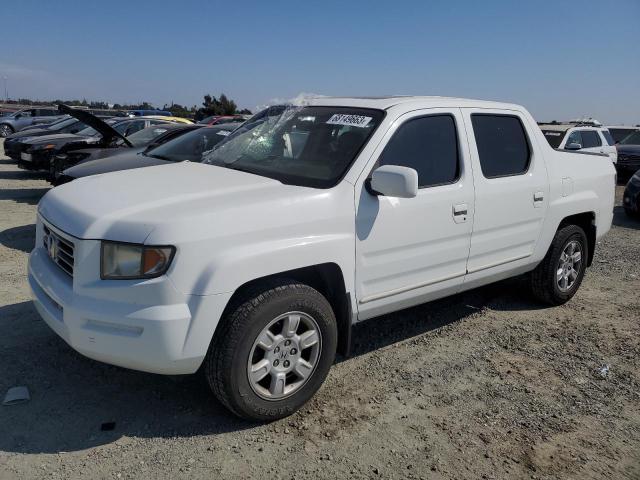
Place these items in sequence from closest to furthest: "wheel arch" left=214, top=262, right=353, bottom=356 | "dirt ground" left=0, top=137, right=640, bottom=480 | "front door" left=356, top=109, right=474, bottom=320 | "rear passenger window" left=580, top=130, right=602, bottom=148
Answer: "dirt ground" left=0, top=137, right=640, bottom=480 → "wheel arch" left=214, top=262, right=353, bottom=356 → "front door" left=356, top=109, right=474, bottom=320 → "rear passenger window" left=580, top=130, right=602, bottom=148

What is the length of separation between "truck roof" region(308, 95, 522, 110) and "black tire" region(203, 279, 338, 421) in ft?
4.77

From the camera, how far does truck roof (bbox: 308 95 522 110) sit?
3827 millimetres

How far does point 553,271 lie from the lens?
16.4 ft

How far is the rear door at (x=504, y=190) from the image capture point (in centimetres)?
409

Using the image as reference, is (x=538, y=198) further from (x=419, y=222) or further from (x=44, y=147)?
(x=44, y=147)

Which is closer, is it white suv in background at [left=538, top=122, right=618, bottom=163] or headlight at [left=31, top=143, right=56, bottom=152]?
headlight at [left=31, top=143, right=56, bottom=152]

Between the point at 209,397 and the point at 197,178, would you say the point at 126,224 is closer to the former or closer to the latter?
the point at 197,178

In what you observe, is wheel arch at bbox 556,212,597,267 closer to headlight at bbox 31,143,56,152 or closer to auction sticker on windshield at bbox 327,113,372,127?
auction sticker on windshield at bbox 327,113,372,127

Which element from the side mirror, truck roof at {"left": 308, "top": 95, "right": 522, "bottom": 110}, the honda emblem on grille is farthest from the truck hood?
truck roof at {"left": 308, "top": 95, "right": 522, "bottom": 110}

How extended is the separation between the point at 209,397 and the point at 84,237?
127 cm

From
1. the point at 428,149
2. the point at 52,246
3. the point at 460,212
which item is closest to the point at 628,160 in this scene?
the point at 460,212

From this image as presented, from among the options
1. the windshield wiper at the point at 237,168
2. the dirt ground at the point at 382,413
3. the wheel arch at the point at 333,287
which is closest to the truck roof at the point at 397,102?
the windshield wiper at the point at 237,168

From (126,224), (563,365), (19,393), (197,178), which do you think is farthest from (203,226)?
(563,365)

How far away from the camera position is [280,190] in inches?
127
